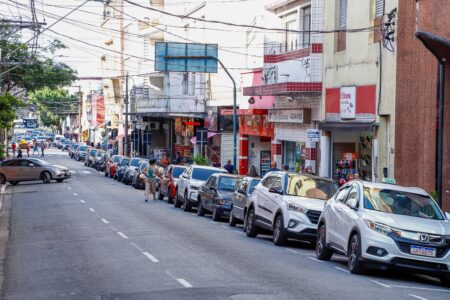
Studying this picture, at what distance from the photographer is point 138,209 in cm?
3331

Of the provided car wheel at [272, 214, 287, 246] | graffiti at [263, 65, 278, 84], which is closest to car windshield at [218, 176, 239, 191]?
car wheel at [272, 214, 287, 246]

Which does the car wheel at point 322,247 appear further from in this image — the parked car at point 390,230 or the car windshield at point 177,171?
the car windshield at point 177,171

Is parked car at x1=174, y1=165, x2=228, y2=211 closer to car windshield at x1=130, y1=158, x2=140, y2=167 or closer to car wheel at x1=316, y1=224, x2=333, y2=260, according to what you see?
car wheel at x1=316, y1=224, x2=333, y2=260

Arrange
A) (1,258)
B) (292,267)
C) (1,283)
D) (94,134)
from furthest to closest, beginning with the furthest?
(94,134), (1,258), (292,267), (1,283)

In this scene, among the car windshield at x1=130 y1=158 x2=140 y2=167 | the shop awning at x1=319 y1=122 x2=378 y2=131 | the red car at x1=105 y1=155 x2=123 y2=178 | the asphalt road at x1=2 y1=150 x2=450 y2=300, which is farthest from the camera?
the red car at x1=105 y1=155 x2=123 y2=178

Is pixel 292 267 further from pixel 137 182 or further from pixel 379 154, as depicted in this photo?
pixel 137 182

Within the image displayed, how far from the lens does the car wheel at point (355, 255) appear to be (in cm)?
1609

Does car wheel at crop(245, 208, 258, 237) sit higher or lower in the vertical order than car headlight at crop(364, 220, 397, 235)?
lower

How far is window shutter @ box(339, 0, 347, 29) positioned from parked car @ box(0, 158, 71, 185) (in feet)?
75.6

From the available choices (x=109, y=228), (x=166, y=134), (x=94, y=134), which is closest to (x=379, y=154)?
(x=109, y=228)

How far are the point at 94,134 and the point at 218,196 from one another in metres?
103

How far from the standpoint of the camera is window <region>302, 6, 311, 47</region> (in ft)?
130

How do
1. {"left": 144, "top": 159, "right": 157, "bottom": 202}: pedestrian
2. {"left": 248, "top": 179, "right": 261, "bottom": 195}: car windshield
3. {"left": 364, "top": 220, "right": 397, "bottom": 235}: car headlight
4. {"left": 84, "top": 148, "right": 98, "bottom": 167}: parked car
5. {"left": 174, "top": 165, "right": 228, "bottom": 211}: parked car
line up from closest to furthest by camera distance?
{"left": 364, "top": 220, "right": 397, "bottom": 235}: car headlight → {"left": 248, "top": 179, "right": 261, "bottom": 195}: car windshield → {"left": 174, "top": 165, "right": 228, "bottom": 211}: parked car → {"left": 144, "top": 159, "right": 157, "bottom": 202}: pedestrian → {"left": 84, "top": 148, "right": 98, "bottom": 167}: parked car

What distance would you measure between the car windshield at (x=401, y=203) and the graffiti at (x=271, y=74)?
24216 mm
